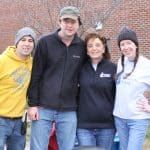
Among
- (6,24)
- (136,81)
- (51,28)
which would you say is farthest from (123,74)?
(6,24)

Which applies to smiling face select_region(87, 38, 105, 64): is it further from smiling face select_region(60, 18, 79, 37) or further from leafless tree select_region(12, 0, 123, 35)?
leafless tree select_region(12, 0, 123, 35)

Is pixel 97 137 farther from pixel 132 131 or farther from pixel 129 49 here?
pixel 129 49

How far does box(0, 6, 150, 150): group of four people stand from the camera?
490cm

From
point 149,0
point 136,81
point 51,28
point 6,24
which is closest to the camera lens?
point 136,81

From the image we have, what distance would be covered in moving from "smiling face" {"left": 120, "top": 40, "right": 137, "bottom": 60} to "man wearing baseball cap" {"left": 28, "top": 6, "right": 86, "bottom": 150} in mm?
503

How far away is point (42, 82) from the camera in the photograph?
197 inches

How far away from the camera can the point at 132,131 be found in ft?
16.1

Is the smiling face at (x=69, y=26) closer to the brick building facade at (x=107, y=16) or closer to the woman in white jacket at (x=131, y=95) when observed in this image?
the woman in white jacket at (x=131, y=95)

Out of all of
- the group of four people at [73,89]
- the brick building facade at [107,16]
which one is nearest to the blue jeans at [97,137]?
the group of four people at [73,89]

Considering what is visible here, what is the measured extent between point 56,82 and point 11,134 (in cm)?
80

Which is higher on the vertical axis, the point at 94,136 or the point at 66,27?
the point at 66,27

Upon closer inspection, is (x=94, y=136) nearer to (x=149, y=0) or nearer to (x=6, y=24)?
(x=149, y=0)

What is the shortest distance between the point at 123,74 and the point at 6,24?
14.9 meters

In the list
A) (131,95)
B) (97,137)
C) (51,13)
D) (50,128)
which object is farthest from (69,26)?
(51,13)
